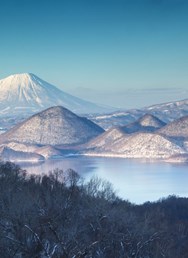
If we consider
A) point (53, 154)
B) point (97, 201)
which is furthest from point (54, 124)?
point (97, 201)

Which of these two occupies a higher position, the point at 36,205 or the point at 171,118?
the point at 171,118

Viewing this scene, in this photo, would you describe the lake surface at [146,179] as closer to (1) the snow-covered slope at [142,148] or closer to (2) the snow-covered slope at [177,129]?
(1) the snow-covered slope at [142,148]

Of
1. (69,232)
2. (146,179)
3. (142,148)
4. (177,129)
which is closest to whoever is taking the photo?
(69,232)

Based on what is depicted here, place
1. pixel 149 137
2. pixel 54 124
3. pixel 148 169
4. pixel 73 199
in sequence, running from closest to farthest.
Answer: pixel 73 199 → pixel 148 169 → pixel 149 137 → pixel 54 124

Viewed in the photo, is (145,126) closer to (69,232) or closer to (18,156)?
(18,156)

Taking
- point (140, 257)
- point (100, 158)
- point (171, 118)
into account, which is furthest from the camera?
point (171, 118)

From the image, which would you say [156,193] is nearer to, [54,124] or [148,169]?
[148,169]

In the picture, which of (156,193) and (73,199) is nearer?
(73,199)

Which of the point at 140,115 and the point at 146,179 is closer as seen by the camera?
the point at 146,179

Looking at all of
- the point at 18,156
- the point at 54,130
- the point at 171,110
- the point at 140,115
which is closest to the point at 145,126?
the point at 54,130

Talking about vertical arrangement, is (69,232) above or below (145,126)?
below
